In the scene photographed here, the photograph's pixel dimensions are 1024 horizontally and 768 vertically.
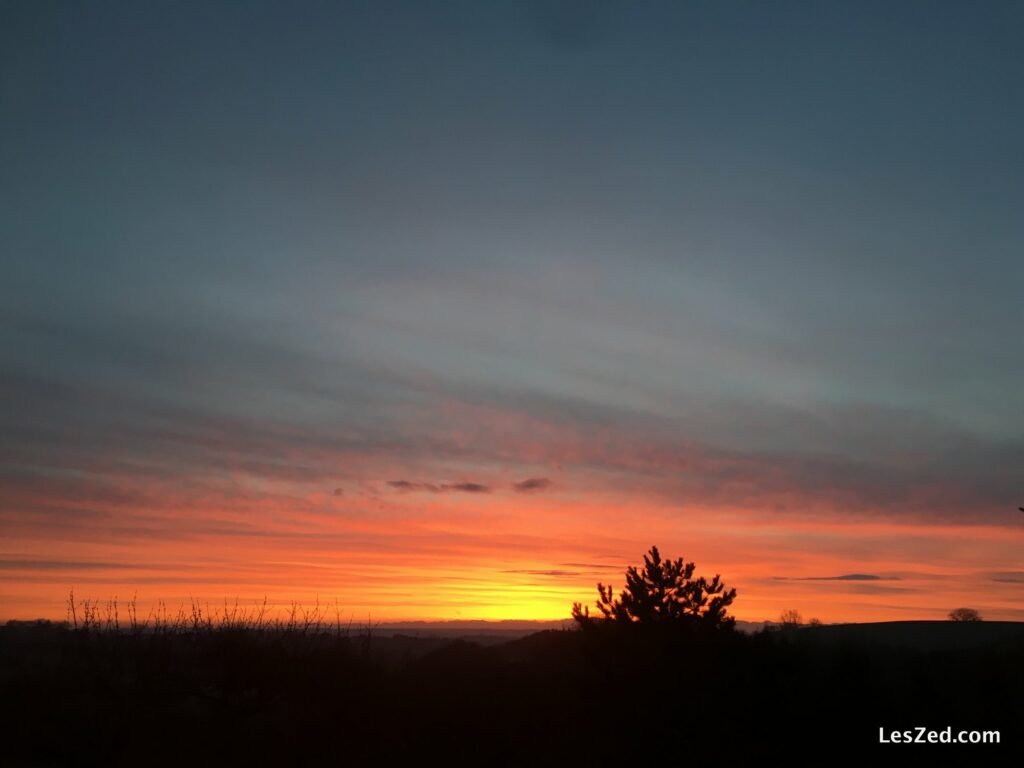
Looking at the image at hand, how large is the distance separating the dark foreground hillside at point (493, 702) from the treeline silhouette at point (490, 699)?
6 cm

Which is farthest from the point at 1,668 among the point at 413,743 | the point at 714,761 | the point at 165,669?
the point at 714,761

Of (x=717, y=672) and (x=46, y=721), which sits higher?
(x=717, y=672)

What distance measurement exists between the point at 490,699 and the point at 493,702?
36cm

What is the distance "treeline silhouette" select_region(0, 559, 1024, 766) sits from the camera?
18.6 m

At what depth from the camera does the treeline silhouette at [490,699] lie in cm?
1864

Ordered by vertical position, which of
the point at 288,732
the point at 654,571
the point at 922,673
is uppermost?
the point at 654,571

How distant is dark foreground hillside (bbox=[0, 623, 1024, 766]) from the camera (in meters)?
18.5

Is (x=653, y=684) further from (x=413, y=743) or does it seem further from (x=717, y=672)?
(x=413, y=743)

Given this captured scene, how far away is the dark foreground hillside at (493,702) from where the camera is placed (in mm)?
18516

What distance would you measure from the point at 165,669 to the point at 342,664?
17.3ft

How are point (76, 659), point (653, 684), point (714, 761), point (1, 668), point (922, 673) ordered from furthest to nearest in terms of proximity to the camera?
point (1, 668) → point (76, 659) → point (922, 673) → point (653, 684) → point (714, 761)

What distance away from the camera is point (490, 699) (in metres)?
24.6

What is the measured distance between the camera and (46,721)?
23797 millimetres

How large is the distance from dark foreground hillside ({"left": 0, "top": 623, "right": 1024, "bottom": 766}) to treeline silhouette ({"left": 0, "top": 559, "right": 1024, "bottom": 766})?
0.06 m
